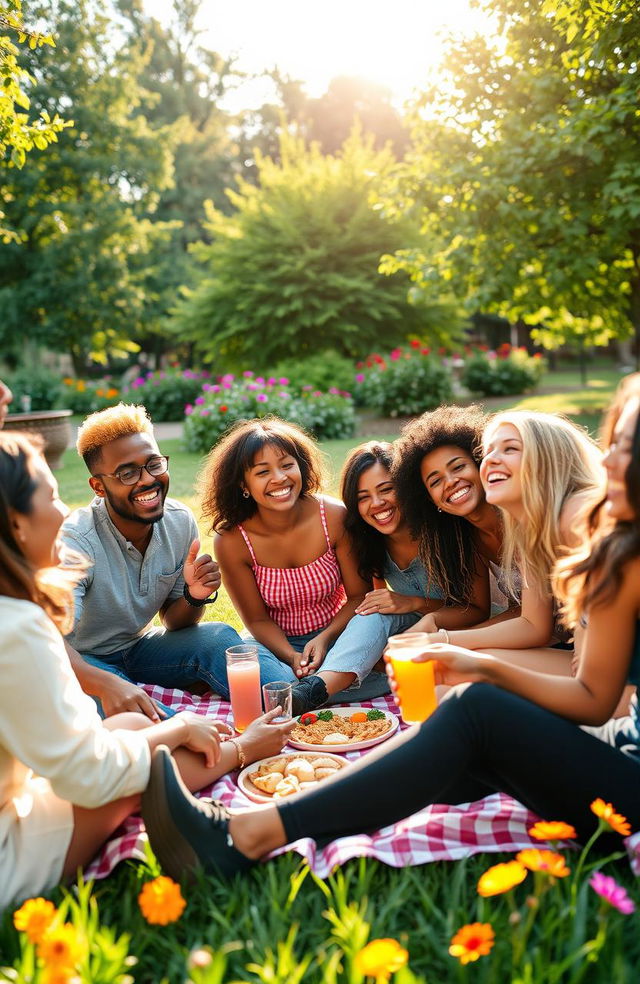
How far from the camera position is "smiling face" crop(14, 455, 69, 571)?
2.27m

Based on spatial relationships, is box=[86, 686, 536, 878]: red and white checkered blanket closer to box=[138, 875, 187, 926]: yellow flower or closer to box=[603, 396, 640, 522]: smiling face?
box=[138, 875, 187, 926]: yellow flower

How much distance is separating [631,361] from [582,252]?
94.6 feet

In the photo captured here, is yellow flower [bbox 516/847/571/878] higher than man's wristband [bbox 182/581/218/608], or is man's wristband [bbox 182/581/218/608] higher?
man's wristband [bbox 182/581/218/608]

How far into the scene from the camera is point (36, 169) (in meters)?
23.1

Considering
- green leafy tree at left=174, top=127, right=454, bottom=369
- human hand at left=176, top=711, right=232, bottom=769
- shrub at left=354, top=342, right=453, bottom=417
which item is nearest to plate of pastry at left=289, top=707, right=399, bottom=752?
human hand at left=176, top=711, right=232, bottom=769

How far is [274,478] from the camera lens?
4.11 meters

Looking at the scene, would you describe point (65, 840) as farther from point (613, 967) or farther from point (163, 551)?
point (163, 551)

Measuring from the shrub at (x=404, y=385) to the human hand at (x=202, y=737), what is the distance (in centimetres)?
1339

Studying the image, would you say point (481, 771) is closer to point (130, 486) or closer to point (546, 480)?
point (546, 480)

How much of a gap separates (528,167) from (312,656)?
28.7 feet

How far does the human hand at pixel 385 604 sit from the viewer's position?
4191 mm

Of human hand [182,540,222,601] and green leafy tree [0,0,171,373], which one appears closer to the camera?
human hand [182,540,222,601]

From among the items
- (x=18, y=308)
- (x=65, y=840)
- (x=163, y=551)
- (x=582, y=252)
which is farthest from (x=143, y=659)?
(x=18, y=308)

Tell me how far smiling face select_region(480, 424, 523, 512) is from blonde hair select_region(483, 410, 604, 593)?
28mm
